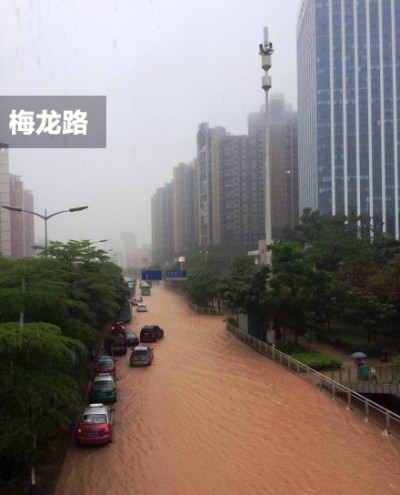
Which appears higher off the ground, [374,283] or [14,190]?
[14,190]

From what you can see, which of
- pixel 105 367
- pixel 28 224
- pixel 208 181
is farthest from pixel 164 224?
pixel 105 367

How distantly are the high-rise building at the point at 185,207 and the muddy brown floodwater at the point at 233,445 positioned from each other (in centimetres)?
8518

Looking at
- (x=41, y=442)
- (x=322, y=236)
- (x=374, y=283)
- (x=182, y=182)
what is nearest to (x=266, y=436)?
(x=41, y=442)

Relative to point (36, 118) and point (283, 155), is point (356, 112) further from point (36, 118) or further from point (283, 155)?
point (36, 118)

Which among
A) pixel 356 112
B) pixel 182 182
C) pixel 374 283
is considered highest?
pixel 356 112

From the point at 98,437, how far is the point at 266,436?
4232 mm

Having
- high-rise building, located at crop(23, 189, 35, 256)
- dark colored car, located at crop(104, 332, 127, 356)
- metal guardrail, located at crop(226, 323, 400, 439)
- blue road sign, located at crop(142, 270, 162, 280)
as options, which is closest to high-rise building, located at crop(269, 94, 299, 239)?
blue road sign, located at crop(142, 270, 162, 280)

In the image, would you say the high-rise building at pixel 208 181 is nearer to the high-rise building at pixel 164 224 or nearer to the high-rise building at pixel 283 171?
the high-rise building at pixel 283 171

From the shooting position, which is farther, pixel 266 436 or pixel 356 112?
pixel 356 112

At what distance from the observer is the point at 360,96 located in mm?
81750

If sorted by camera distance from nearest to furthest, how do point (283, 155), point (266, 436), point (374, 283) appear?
point (266, 436), point (374, 283), point (283, 155)

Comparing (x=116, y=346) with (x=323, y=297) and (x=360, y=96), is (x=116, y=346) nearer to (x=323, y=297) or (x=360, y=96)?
(x=323, y=297)

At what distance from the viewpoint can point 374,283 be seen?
82.1 feet

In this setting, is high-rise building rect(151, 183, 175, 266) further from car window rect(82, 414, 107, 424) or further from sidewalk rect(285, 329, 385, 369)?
car window rect(82, 414, 107, 424)
